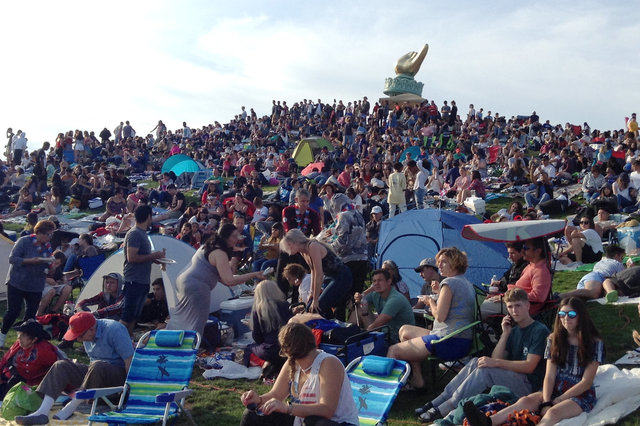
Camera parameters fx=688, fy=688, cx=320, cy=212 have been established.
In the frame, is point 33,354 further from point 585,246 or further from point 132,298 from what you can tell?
point 585,246

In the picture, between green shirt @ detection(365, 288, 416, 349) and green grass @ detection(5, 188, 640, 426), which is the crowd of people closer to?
green shirt @ detection(365, 288, 416, 349)

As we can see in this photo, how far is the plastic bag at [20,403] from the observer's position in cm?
654

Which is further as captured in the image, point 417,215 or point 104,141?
point 104,141

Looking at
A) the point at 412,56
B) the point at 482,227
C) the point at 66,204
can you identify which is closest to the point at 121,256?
the point at 482,227

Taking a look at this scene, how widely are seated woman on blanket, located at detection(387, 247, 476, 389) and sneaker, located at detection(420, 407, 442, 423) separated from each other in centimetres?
67

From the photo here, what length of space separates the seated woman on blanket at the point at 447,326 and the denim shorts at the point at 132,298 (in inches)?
133

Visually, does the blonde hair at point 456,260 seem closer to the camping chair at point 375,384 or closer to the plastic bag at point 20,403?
the camping chair at point 375,384

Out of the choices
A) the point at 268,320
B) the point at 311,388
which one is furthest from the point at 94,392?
the point at 311,388

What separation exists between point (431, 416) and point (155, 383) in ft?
8.41

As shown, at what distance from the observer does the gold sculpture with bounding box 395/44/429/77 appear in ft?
135

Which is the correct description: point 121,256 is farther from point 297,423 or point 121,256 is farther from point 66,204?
point 66,204

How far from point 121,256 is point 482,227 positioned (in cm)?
553

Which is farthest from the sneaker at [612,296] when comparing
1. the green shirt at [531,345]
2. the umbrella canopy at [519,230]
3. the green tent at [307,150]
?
the green tent at [307,150]

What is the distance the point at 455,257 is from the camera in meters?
6.85
